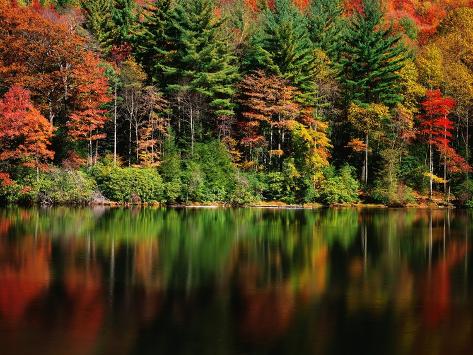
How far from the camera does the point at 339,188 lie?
44750 mm

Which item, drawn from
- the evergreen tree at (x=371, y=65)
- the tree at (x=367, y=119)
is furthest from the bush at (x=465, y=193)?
the evergreen tree at (x=371, y=65)

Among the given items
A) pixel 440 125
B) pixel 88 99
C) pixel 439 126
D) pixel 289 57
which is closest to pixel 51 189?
pixel 88 99

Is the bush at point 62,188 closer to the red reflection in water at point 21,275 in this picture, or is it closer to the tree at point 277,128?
the tree at point 277,128

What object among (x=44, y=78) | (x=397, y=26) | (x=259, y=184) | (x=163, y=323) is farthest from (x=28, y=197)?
(x=397, y=26)

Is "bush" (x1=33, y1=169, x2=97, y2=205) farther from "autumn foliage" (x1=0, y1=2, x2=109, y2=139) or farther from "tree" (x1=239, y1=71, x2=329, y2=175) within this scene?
"tree" (x1=239, y1=71, x2=329, y2=175)

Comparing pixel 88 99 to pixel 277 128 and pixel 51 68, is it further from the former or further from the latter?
pixel 277 128

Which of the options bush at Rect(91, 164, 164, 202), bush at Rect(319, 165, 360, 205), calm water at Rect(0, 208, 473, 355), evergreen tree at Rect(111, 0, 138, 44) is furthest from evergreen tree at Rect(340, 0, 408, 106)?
calm water at Rect(0, 208, 473, 355)

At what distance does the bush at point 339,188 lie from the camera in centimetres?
4425

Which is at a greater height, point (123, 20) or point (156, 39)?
point (123, 20)

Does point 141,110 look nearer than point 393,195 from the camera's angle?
No

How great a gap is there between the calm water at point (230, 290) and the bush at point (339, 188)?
1759cm

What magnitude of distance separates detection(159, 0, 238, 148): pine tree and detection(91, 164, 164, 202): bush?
505 cm

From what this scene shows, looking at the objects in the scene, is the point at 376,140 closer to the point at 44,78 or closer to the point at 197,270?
the point at 44,78

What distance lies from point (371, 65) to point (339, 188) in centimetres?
1061
